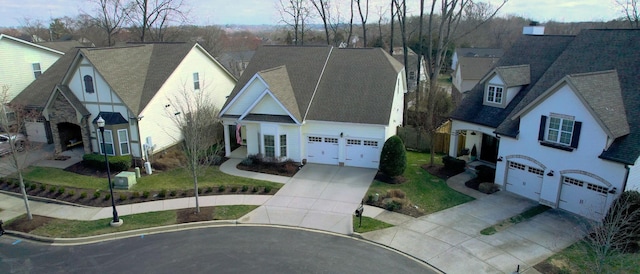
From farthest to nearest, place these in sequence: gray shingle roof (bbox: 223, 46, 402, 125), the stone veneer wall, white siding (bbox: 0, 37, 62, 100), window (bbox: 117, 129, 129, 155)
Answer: white siding (bbox: 0, 37, 62, 100), the stone veneer wall, window (bbox: 117, 129, 129, 155), gray shingle roof (bbox: 223, 46, 402, 125)

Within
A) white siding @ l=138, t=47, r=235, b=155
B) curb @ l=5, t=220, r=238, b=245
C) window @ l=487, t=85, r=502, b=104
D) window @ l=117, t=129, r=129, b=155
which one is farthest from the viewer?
white siding @ l=138, t=47, r=235, b=155

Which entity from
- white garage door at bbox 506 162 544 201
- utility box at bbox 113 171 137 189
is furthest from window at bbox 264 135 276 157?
white garage door at bbox 506 162 544 201

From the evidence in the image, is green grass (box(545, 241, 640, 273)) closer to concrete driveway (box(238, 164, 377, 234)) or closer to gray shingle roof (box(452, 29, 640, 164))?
gray shingle roof (box(452, 29, 640, 164))

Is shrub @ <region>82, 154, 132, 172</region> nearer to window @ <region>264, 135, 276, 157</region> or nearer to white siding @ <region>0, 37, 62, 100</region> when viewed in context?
window @ <region>264, 135, 276, 157</region>

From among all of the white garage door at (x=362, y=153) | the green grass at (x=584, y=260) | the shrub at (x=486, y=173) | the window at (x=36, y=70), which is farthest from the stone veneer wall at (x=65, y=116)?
the green grass at (x=584, y=260)

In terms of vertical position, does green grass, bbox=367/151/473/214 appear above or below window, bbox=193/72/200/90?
below

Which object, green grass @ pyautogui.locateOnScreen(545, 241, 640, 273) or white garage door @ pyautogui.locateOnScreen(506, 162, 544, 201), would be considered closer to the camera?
green grass @ pyautogui.locateOnScreen(545, 241, 640, 273)

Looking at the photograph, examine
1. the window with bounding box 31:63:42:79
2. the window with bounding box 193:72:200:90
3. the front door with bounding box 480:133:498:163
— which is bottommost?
the front door with bounding box 480:133:498:163

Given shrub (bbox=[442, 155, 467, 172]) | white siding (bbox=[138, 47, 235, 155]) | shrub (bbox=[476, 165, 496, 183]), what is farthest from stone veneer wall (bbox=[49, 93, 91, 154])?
shrub (bbox=[476, 165, 496, 183])

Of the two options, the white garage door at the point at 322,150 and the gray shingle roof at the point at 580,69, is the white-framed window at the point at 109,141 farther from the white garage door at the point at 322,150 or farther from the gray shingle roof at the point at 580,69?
the gray shingle roof at the point at 580,69
